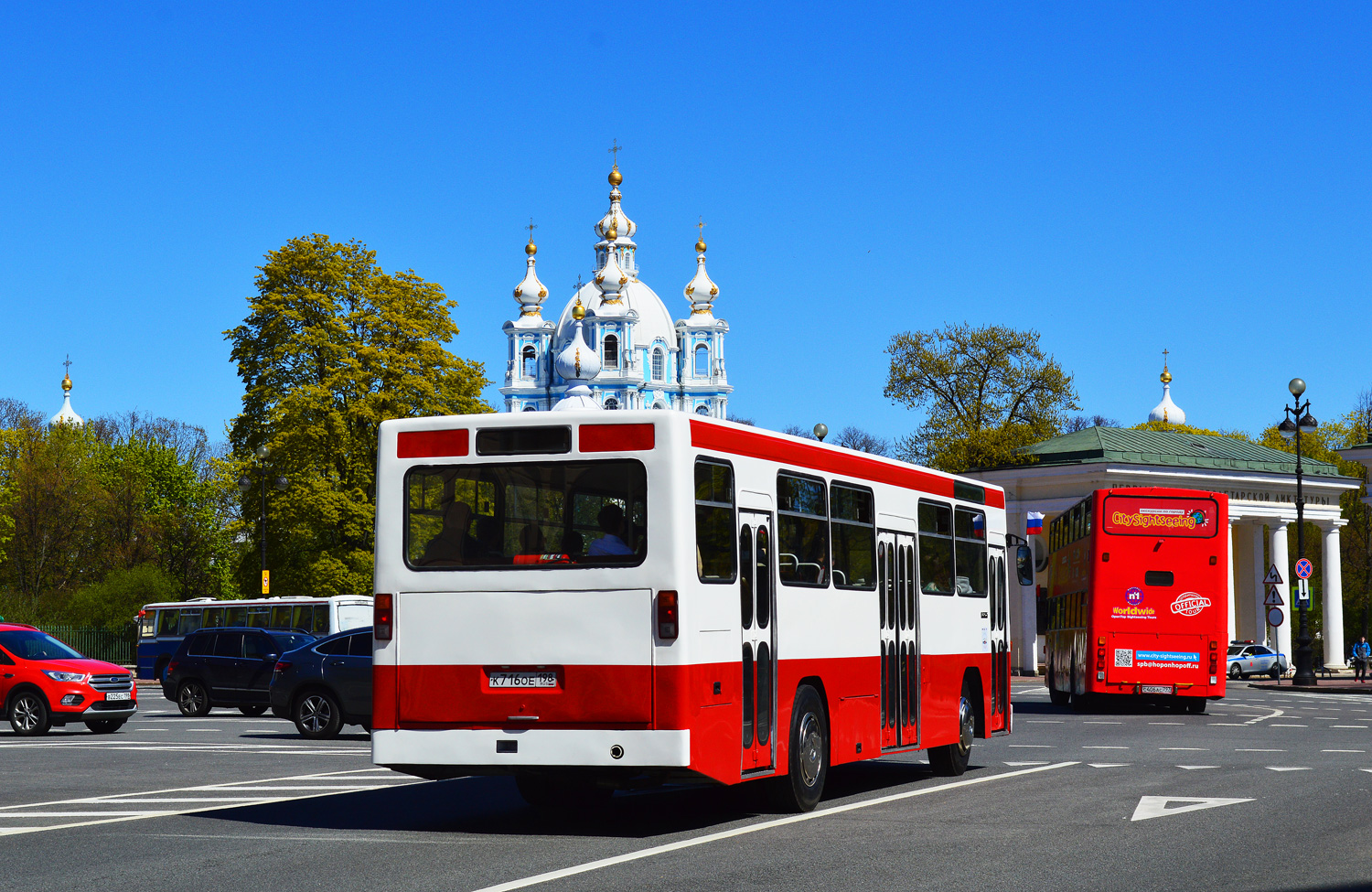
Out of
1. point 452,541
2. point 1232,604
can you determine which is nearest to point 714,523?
point 452,541

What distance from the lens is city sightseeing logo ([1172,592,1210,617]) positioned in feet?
99.0

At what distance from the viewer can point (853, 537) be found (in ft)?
47.8

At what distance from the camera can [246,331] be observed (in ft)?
180

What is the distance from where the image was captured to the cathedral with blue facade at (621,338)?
5162 inches

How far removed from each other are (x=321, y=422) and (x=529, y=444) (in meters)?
41.8

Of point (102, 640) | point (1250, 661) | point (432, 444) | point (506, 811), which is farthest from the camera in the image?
point (102, 640)

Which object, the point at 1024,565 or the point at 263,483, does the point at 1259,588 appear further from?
the point at 1024,565

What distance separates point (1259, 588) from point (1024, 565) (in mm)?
51088

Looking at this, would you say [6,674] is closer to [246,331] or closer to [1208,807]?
[1208,807]

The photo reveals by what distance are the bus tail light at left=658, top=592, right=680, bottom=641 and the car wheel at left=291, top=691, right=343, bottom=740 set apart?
14665mm

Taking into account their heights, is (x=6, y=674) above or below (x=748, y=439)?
below

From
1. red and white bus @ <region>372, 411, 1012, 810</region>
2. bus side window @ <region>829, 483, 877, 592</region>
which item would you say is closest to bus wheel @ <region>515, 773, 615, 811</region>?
red and white bus @ <region>372, 411, 1012, 810</region>

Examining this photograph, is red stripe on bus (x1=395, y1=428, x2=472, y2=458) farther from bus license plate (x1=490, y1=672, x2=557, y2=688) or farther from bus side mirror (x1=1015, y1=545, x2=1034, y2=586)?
bus side mirror (x1=1015, y1=545, x2=1034, y2=586)

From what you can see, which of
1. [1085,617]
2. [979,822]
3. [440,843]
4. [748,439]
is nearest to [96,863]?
[440,843]
